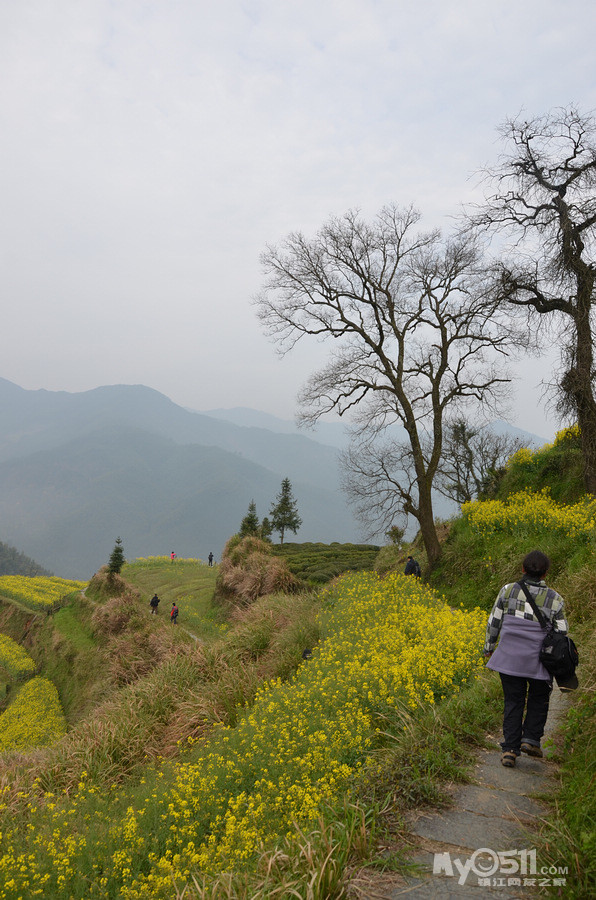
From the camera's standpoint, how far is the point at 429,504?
1465cm

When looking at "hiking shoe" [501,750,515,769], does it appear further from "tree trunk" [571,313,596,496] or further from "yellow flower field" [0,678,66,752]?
"yellow flower field" [0,678,66,752]

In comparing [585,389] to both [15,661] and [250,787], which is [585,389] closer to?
[250,787]

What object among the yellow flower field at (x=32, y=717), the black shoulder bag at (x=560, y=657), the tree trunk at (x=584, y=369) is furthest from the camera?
the yellow flower field at (x=32, y=717)

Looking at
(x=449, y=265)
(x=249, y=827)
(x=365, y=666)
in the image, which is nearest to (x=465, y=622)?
(x=365, y=666)

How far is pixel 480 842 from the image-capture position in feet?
9.82

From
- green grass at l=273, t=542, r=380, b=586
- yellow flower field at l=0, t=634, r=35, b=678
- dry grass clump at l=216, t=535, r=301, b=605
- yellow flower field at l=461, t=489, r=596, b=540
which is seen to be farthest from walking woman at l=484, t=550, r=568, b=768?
yellow flower field at l=0, t=634, r=35, b=678

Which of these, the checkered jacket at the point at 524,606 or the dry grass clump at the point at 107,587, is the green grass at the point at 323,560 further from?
the checkered jacket at the point at 524,606

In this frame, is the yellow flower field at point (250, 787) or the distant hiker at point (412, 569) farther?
the distant hiker at point (412, 569)

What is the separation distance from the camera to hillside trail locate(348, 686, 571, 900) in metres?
2.56

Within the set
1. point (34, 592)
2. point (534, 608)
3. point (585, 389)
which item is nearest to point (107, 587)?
point (34, 592)

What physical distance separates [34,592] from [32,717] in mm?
20227

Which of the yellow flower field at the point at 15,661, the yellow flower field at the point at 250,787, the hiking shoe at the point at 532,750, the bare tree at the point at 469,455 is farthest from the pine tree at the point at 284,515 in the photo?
the hiking shoe at the point at 532,750

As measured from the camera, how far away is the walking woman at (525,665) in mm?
4055

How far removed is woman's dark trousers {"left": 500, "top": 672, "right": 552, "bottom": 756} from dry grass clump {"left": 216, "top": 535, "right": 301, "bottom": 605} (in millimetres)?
15125
